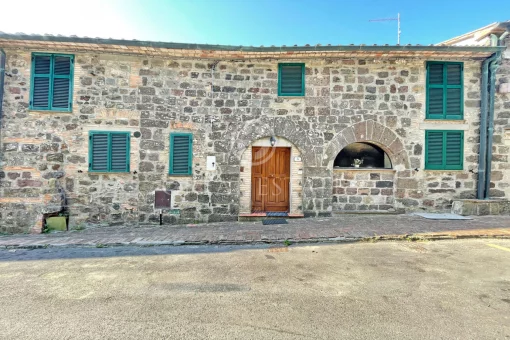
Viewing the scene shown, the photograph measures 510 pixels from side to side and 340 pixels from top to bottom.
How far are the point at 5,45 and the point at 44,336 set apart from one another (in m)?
8.32

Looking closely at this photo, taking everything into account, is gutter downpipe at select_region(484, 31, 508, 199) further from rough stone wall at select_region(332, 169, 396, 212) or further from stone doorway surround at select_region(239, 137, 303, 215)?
stone doorway surround at select_region(239, 137, 303, 215)

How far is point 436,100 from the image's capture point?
25.4 feet

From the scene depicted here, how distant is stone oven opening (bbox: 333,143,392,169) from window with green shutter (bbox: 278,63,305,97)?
2382 millimetres

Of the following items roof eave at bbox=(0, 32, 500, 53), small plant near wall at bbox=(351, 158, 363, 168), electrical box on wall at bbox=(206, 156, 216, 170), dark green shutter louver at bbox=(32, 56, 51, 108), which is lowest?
electrical box on wall at bbox=(206, 156, 216, 170)

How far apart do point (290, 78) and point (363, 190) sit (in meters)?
3.98

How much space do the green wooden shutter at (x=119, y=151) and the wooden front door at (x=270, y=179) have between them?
3674 millimetres

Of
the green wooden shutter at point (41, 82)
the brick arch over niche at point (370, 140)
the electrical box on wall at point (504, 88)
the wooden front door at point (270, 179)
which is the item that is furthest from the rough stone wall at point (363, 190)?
the green wooden shutter at point (41, 82)

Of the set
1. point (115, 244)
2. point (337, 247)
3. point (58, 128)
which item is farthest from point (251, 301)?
point (58, 128)

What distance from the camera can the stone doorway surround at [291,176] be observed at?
7777 millimetres

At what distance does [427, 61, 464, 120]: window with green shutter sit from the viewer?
771cm

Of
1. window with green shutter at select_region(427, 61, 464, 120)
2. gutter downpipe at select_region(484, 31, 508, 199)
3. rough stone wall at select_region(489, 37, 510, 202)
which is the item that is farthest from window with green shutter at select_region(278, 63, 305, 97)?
rough stone wall at select_region(489, 37, 510, 202)

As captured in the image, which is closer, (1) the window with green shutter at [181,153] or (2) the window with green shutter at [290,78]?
(1) the window with green shutter at [181,153]

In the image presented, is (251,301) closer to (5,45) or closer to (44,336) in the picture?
(44,336)

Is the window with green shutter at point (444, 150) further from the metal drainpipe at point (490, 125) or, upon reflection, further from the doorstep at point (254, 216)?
the doorstep at point (254, 216)
